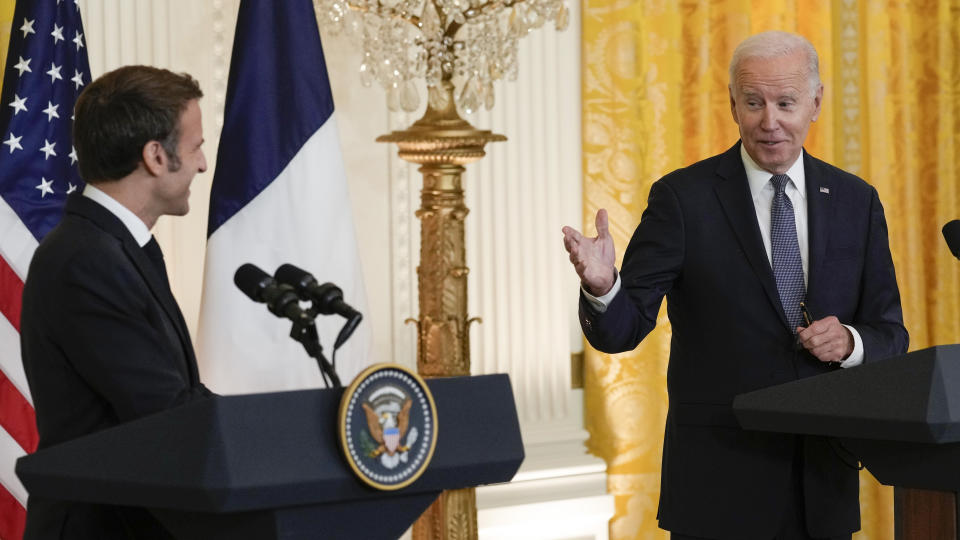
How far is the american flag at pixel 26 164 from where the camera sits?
311cm

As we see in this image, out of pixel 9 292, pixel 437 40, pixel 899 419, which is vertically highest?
pixel 437 40

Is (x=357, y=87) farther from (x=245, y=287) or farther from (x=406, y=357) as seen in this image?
(x=245, y=287)

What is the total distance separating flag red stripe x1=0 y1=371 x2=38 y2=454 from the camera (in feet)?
10.2

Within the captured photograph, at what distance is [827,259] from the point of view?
2590 millimetres

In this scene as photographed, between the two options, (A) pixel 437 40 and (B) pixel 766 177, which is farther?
(A) pixel 437 40

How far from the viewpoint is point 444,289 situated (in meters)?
3.54

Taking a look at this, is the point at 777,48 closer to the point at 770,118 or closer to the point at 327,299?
the point at 770,118

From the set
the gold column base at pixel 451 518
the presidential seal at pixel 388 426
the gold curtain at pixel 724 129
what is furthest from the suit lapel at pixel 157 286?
the gold curtain at pixel 724 129

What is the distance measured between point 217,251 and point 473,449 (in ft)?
6.42

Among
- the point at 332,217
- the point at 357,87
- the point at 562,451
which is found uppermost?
the point at 357,87

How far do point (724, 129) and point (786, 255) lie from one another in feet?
6.98

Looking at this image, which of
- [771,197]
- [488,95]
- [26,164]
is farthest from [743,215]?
[26,164]

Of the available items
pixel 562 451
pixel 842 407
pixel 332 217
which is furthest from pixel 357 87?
pixel 842 407

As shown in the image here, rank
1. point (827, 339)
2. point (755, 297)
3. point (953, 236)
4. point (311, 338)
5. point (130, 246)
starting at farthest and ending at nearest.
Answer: point (755, 297) → point (827, 339) → point (953, 236) → point (130, 246) → point (311, 338)
